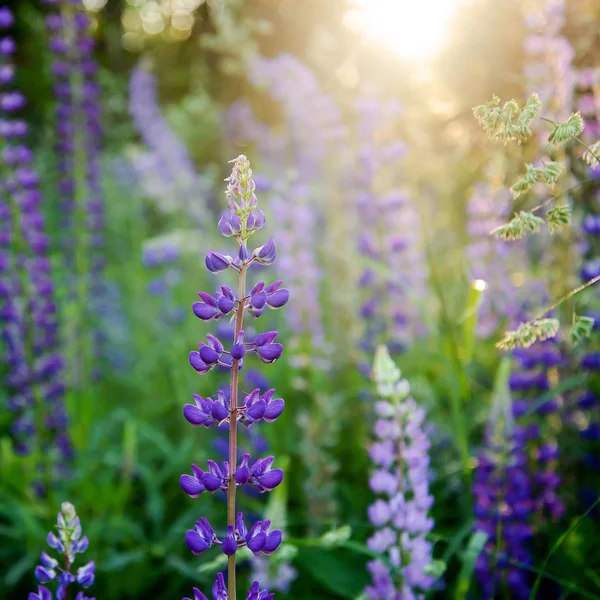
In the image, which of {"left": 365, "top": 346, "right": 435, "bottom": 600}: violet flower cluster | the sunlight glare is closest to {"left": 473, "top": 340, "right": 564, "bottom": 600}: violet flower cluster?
{"left": 365, "top": 346, "right": 435, "bottom": 600}: violet flower cluster

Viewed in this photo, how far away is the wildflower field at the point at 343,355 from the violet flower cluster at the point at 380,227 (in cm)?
2

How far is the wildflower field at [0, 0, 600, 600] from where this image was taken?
1719mm

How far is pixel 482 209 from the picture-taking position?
3.26 m

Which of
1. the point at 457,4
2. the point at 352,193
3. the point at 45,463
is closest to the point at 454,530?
the point at 45,463

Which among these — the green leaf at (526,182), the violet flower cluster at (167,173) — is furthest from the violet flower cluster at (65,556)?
the violet flower cluster at (167,173)

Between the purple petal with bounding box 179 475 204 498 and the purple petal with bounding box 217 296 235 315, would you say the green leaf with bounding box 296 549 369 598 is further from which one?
the purple petal with bounding box 217 296 235 315

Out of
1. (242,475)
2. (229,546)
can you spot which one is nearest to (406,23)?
(242,475)

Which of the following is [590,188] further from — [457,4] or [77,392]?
[77,392]

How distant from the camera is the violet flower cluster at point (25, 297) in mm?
3029

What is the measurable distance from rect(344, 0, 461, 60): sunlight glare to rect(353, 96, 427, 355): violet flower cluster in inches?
19.2

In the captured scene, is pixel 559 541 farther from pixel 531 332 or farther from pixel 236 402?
pixel 236 402

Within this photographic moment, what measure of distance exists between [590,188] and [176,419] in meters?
2.59

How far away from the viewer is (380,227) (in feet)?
12.1

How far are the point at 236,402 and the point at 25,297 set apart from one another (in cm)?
207
